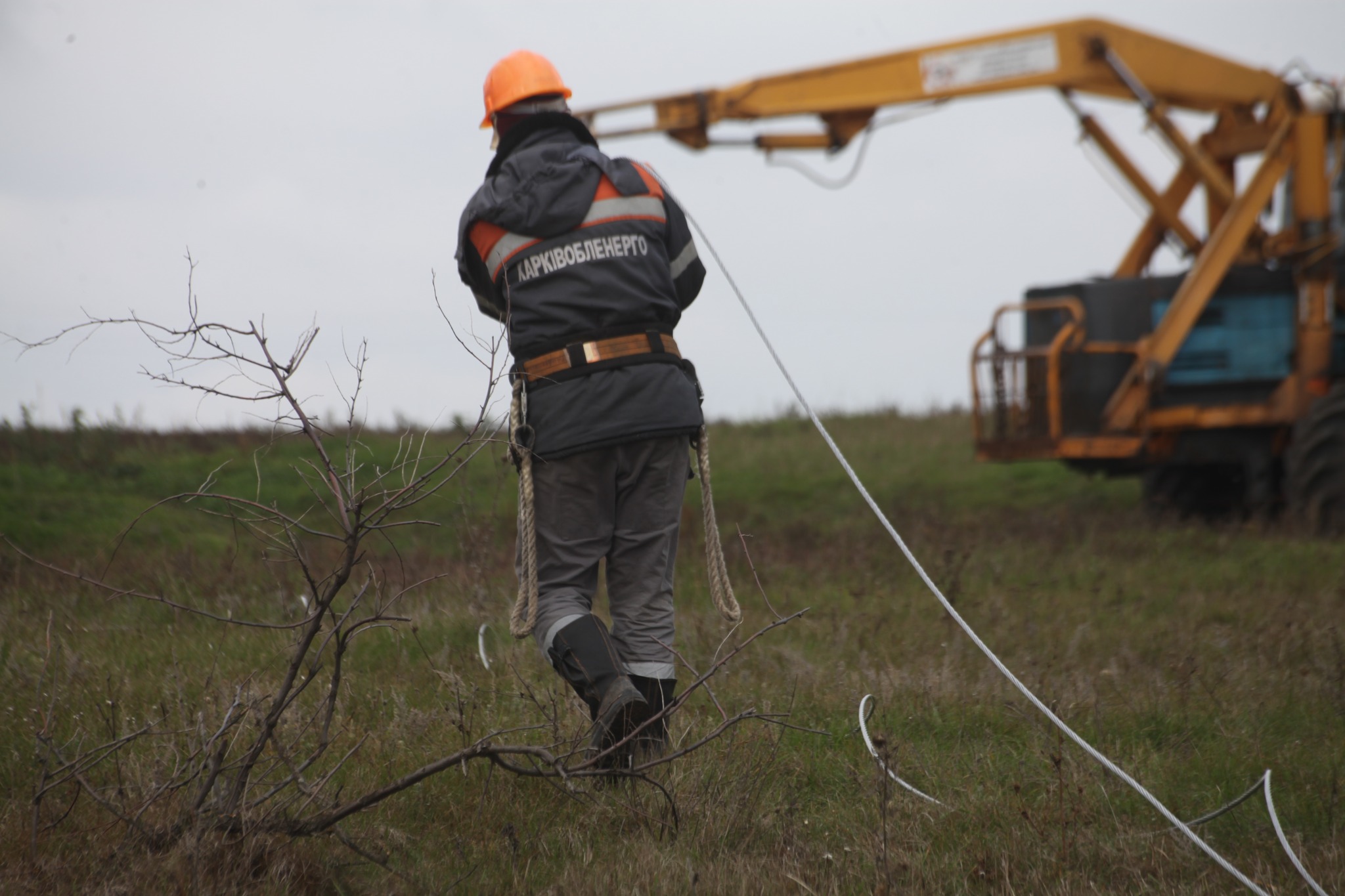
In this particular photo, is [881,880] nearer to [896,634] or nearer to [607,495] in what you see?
[607,495]

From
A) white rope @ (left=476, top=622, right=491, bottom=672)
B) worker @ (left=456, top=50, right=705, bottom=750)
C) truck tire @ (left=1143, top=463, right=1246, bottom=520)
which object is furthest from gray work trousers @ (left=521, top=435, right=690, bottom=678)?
truck tire @ (left=1143, top=463, right=1246, bottom=520)

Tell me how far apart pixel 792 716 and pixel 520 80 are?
2383 millimetres

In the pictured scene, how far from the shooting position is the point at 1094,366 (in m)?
10.1

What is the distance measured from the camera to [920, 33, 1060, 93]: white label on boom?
10.4m

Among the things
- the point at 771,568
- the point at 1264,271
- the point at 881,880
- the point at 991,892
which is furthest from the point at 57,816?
the point at 1264,271

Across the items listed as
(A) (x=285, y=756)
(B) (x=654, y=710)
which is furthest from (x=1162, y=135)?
(A) (x=285, y=756)

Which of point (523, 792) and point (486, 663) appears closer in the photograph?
point (523, 792)

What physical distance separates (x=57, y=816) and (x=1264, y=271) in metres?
9.92

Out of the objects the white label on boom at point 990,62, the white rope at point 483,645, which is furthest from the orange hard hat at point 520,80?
the white label on boom at point 990,62

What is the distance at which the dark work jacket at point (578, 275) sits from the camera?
11.9 ft

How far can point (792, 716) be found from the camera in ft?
14.0

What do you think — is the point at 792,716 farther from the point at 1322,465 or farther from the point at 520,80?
the point at 1322,465

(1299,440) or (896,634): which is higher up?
(1299,440)

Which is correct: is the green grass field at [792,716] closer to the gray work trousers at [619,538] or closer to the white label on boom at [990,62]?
the gray work trousers at [619,538]
